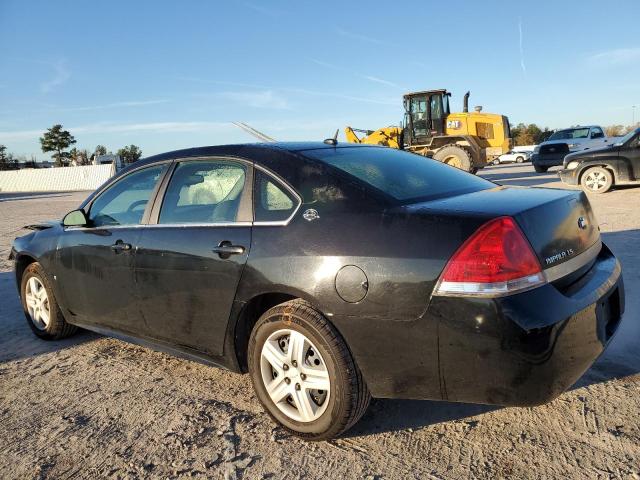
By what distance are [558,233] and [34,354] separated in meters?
3.79

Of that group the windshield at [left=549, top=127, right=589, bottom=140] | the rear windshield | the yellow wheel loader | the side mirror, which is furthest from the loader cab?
the side mirror

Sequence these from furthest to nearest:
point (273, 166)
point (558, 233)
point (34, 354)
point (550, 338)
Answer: point (34, 354), point (273, 166), point (558, 233), point (550, 338)

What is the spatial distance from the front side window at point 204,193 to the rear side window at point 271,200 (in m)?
0.14

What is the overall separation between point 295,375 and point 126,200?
1973 mm

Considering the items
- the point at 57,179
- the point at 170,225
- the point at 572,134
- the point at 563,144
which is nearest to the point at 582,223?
the point at 170,225

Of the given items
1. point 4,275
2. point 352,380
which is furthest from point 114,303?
point 4,275

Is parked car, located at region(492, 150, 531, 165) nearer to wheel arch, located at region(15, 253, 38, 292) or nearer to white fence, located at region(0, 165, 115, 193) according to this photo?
white fence, located at region(0, 165, 115, 193)

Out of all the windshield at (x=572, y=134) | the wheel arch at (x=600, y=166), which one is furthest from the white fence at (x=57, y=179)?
the wheel arch at (x=600, y=166)

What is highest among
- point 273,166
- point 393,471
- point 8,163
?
point 8,163

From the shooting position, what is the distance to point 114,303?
3.42 m

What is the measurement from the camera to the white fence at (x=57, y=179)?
4509 cm

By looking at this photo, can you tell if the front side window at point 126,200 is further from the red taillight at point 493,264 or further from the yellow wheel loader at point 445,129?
the yellow wheel loader at point 445,129

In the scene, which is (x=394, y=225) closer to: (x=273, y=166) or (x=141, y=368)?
(x=273, y=166)

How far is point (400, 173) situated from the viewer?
2945 millimetres
